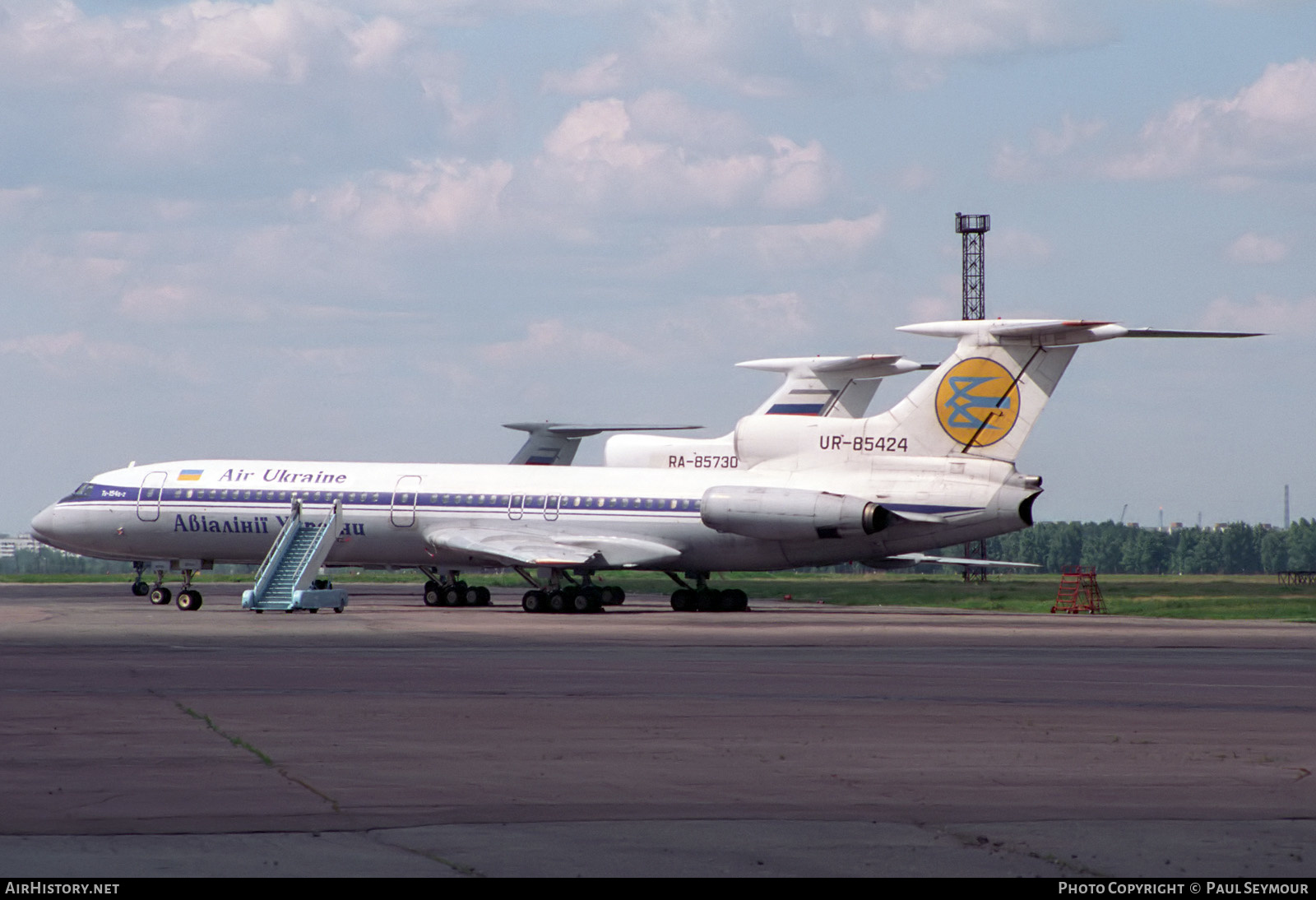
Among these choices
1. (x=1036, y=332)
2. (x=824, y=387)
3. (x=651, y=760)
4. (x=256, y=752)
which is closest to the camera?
(x=651, y=760)

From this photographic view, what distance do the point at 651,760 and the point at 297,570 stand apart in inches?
1278

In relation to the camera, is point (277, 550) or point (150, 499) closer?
point (277, 550)

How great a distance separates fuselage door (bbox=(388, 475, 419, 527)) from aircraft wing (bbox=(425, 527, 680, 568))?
1.38m

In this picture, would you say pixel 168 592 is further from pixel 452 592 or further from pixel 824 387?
pixel 824 387

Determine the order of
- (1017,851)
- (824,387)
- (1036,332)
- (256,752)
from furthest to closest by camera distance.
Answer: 1. (824,387)
2. (1036,332)
3. (256,752)
4. (1017,851)

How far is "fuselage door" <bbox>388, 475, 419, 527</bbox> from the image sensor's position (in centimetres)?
4806

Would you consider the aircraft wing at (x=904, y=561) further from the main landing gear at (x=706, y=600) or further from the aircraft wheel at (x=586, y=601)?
the aircraft wheel at (x=586, y=601)

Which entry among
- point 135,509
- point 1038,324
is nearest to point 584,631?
point 1038,324

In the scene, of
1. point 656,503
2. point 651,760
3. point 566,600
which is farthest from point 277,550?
point 651,760

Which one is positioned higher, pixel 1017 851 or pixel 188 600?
pixel 188 600

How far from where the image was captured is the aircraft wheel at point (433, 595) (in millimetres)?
50419

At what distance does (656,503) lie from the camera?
151ft

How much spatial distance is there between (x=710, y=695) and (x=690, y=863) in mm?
10151

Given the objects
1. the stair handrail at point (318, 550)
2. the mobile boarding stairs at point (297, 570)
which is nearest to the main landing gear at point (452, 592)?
the stair handrail at point (318, 550)
